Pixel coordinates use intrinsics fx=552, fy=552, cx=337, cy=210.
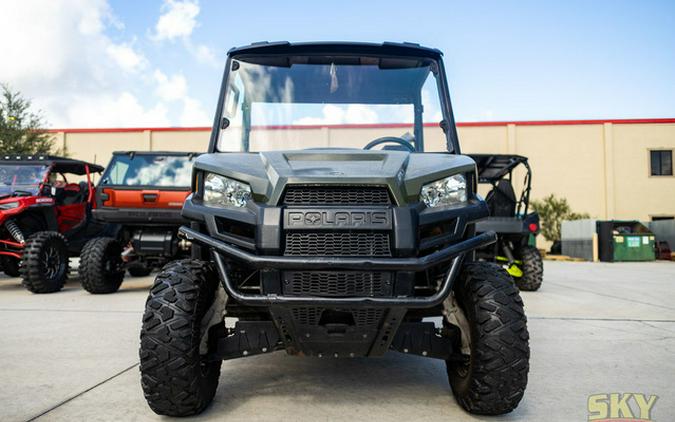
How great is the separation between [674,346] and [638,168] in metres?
23.5

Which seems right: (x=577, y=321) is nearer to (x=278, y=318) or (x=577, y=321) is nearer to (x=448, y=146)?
(x=448, y=146)

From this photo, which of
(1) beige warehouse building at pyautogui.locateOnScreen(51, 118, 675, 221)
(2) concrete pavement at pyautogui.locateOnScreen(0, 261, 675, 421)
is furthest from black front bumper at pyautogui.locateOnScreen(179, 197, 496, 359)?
(1) beige warehouse building at pyautogui.locateOnScreen(51, 118, 675, 221)

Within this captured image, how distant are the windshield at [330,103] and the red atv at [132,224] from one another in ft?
15.5

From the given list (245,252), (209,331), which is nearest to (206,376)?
(209,331)

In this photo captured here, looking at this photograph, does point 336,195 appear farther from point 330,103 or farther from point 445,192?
point 330,103

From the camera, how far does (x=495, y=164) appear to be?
9.92m

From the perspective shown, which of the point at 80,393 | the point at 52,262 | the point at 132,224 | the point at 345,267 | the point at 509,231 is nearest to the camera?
the point at 345,267

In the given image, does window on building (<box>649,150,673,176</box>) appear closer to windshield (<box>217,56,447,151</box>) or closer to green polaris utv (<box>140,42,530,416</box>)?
windshield (<box>217,56,447,151</box>)

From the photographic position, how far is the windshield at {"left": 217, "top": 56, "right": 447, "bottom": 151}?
3.56 meters

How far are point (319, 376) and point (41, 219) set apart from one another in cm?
730

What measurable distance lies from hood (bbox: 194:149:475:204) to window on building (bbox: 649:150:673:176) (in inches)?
1032

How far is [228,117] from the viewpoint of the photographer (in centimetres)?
354

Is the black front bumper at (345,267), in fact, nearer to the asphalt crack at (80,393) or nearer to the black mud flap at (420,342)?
the black mud flap at (420,342)

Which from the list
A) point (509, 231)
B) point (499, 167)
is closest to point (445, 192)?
point (509, 231)
